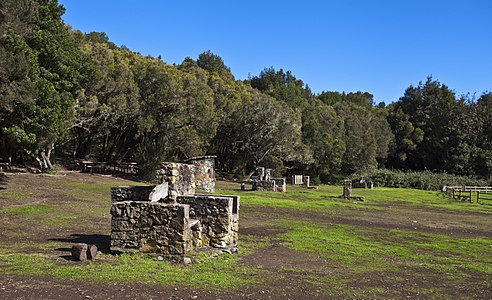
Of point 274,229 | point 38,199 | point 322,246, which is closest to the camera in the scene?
point 322,246

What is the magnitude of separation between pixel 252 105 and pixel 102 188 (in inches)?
1175

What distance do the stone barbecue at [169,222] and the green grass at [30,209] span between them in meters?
4.61

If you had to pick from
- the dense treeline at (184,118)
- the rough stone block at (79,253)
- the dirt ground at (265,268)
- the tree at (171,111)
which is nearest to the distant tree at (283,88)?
the dense treeline at (184,118)

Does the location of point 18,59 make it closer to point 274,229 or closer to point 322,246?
point 274,229

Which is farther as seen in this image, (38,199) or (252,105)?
(252,105)

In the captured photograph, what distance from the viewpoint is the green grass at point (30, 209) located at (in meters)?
17.3

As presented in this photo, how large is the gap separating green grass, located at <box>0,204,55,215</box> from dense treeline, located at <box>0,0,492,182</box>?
5.72m

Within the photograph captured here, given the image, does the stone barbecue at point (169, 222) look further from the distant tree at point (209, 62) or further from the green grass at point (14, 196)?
the distant tree at point (209, 62)

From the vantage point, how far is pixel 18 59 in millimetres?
22484

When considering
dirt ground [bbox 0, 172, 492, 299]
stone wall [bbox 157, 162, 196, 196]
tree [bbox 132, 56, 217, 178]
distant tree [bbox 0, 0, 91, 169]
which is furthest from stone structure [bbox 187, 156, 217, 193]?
tree [bbox 132, 56, 217, 178]

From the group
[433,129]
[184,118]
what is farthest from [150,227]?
[433,129]

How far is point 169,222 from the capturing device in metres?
10.9

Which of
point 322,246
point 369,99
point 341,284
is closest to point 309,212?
point 322,246

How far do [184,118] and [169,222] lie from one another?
34367 millimetres
